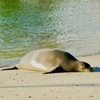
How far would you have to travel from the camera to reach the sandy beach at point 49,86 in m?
7.25

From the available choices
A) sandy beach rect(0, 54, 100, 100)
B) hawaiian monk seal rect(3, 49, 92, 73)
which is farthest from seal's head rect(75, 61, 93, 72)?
sandy beach rect(0, 54, 100, 100)

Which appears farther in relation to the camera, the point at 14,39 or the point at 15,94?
the point at 14,39

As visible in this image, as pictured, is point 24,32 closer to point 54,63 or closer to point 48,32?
point 48,32

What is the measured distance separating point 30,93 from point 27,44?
910 centimetres

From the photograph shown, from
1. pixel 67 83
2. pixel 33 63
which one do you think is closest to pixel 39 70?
pixel 33 63

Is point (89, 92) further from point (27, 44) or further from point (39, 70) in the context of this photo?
point (27, 44)

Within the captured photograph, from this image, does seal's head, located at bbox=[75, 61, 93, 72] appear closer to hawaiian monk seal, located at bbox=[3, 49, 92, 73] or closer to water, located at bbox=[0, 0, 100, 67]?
hawaiian monk seal, located at bbox=[3, 49, 92, 73]

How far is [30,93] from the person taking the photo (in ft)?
24.8

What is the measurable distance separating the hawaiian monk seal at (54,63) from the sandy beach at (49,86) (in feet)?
0.84

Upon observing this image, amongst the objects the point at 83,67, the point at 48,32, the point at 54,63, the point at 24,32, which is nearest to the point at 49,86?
the point at 83,67

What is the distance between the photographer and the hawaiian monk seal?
997 centimetres

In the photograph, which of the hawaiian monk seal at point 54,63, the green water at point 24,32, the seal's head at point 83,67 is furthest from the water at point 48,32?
the seal's head at point 83,67

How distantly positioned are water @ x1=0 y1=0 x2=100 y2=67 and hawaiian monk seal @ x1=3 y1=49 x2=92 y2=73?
2.19 metres

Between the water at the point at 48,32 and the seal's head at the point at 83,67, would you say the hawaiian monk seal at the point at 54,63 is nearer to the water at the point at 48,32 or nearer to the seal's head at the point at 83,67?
the seal's head at the point at 83,67
